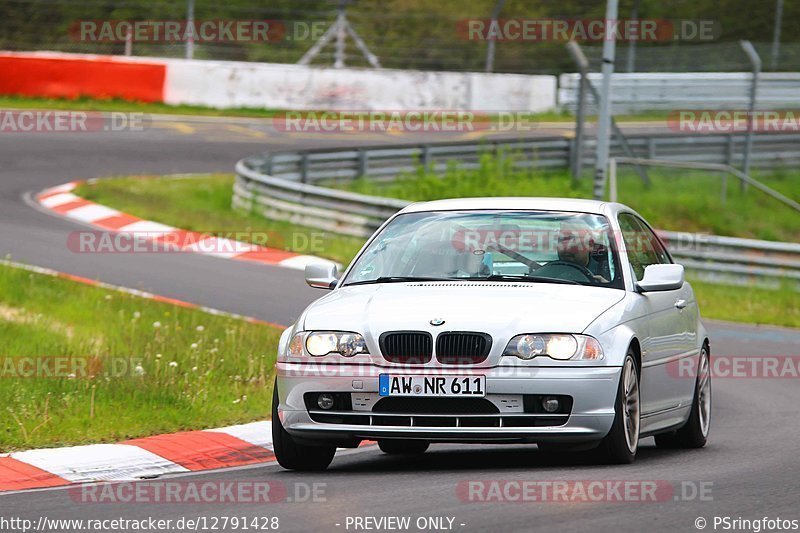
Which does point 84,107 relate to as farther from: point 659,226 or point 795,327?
point 795,327

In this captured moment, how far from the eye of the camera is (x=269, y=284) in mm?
17312

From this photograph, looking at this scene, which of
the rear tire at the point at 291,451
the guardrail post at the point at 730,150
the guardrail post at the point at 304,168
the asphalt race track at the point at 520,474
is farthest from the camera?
the guardrail post at the point at 730,150

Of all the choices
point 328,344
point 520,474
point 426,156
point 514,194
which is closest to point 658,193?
point 514,194

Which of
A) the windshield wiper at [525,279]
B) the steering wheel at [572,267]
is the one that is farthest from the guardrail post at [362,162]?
the windshield wiper at [525,279]

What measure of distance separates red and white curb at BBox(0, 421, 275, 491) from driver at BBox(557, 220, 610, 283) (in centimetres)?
200

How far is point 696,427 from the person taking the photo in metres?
9.48

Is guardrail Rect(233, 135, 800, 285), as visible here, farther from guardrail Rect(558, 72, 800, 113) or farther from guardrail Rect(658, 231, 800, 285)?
guardrail Rect(558, 72, 800, 113)

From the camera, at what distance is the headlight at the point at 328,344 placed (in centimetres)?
776

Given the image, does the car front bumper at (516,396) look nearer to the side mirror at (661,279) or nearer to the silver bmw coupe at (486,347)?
the silver bmw coupe at (486,347)

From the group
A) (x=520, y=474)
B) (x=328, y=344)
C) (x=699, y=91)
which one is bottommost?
(x=520, y=474)

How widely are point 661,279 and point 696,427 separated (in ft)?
4.39

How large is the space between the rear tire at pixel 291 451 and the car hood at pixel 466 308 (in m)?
0.55

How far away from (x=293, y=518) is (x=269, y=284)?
430 inches

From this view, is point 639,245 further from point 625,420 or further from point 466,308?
point 466,308
